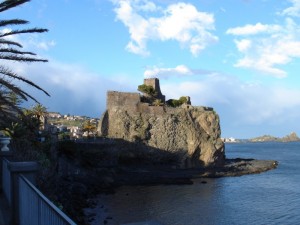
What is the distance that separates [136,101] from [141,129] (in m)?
4.90

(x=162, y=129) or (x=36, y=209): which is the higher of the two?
(x=162, y=129)

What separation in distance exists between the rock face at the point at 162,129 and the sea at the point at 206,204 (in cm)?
1278

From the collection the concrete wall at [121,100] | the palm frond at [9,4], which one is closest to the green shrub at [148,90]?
the concrete wall at [121,100]

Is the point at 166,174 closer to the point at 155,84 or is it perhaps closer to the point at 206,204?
the point at 206,204

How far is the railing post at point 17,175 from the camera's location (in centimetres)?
692

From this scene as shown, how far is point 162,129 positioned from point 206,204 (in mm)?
28635

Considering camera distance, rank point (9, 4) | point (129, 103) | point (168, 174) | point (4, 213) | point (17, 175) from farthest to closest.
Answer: point (129, 103) < point (168, 174) < point (9, 4) < point (4, 213) < point (17, 175)

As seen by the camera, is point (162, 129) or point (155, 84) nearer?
point (162, 129)

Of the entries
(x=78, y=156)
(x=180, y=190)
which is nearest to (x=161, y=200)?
(x=180, y=190)

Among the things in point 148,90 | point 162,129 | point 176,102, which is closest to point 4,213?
point 162,129

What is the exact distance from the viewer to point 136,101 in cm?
6312

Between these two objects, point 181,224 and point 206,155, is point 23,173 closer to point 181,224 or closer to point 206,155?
point 181,224

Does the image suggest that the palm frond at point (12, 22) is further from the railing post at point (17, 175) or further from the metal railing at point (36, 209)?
the metal railing at point (36, 209)

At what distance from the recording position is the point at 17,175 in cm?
723
